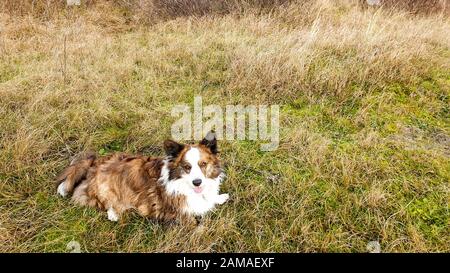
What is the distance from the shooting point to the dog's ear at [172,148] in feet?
10.3

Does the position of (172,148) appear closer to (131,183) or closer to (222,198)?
(131,183)

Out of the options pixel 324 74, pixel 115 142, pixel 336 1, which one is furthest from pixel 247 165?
pixel 336 1

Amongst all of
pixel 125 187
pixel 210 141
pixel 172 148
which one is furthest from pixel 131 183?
pixel 210 141

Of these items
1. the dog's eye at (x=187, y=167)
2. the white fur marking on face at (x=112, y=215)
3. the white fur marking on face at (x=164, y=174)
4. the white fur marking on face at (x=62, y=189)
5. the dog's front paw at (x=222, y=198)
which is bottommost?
the white fur marking on face at (x=112, y=215)

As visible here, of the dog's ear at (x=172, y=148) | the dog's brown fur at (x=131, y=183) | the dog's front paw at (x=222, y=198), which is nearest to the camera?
the dog's ear at (x=172, y=148)

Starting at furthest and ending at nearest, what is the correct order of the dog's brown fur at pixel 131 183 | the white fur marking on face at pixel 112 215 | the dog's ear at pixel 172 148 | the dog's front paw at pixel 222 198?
the dog's front paw at pixel 222 198 → the white fur marking on face at pixel 112 215 → the dog's brown fur at pixel 131 183 → the dog's ear at pixel 172 148

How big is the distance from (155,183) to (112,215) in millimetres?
522

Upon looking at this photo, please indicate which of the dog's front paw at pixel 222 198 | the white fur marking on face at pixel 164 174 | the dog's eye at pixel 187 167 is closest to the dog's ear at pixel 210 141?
the dog's eye at pixel 187 167

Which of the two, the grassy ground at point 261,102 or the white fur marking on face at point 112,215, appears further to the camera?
the white fur marking on face at point 112,215

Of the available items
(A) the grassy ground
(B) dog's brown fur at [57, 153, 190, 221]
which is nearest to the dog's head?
(B) dog's brown fur at [57, 153, 190, 221]

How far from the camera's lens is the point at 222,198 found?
3.65 metres

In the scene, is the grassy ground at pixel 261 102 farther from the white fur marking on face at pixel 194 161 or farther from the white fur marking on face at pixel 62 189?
the white fur marking on face at pixel 194 161

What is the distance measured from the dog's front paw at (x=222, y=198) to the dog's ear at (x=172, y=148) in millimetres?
688
